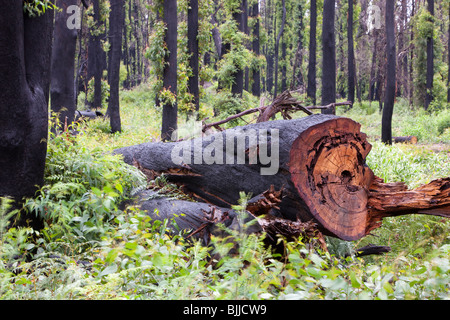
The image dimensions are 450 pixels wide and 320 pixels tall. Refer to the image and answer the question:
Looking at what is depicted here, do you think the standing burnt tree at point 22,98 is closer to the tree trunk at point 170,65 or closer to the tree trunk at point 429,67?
the tree trunk at point 170,65

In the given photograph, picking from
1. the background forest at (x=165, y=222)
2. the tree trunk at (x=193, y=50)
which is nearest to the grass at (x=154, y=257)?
the background forest at (x=165, y=222)

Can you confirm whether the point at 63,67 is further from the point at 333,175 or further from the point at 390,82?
the point at 390,82

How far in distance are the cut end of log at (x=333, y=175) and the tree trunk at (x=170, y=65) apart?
761cm

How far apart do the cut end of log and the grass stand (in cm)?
41

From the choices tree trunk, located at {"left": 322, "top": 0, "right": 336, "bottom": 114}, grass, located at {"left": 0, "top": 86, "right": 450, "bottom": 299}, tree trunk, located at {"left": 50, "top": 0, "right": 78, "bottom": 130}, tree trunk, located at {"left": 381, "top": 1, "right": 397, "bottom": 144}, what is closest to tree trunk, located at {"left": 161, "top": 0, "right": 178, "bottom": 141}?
tree trunk, located at {"left": 50, "top": 0, "right": 78, "bottom": 130}

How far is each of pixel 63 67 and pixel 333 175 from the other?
649cm

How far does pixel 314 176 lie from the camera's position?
4.23m

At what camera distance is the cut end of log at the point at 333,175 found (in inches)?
163

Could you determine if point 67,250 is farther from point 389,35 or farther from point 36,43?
point 389,35

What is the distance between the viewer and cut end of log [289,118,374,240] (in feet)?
13.6

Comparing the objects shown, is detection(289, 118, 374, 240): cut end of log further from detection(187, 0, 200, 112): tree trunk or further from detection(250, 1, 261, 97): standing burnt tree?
detection(250, 1, 261, 97): standing burnt tree
